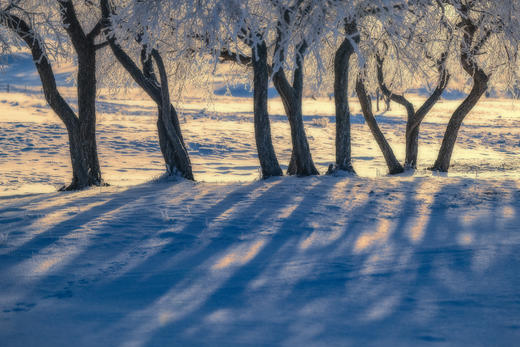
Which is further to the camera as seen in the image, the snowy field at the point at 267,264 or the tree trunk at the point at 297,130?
the tree trunk at the point at 297,130

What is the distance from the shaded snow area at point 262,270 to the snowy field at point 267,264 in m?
0.02

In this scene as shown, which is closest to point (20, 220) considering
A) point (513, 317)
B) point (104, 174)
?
point (513, 317)

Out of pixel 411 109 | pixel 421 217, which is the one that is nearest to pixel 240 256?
pixel 421 217

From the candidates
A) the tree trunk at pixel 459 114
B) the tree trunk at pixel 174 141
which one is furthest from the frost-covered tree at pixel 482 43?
the tree trunk at pixel 174 141

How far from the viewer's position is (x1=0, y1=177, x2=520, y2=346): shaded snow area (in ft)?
11.9

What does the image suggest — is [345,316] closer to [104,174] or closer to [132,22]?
[132,22]

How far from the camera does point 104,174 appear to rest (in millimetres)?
15906

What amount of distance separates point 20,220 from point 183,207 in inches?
79.0

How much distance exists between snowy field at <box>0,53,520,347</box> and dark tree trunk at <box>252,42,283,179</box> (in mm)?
653

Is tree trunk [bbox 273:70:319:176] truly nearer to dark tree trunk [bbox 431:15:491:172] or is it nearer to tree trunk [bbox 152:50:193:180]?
tree trunk [bbox 152:50:193:180]

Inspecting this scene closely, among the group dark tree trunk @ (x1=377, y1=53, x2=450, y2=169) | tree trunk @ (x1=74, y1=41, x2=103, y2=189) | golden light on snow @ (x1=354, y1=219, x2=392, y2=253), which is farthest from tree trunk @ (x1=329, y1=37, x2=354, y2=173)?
tree trunk @ (x1=74, y1=41, x2=103, y2=189)

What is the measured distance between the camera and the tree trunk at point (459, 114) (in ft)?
41.0

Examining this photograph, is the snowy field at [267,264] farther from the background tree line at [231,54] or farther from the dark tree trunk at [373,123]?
the dark tree trunk at [373,123]

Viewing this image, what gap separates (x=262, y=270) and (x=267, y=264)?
0.57ft
